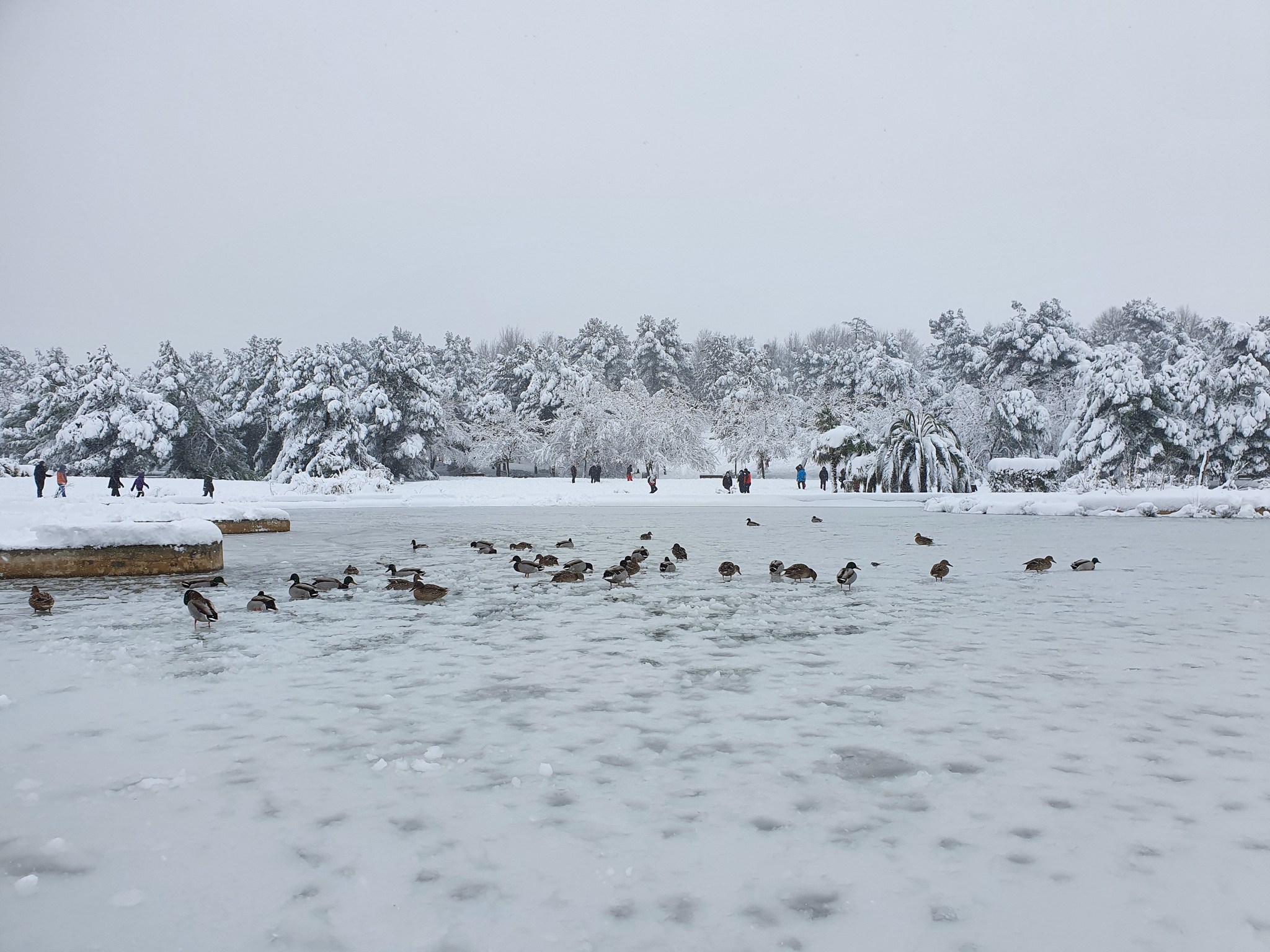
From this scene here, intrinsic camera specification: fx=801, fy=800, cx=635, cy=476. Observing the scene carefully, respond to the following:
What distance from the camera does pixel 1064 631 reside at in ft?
22.5

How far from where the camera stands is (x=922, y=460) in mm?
35625

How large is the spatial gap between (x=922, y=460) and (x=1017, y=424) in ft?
56.9

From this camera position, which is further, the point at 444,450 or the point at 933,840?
the point at 444,450

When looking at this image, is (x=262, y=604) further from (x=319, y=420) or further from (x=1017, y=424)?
(x=1017, y=424)

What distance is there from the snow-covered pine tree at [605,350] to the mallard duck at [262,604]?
254ft

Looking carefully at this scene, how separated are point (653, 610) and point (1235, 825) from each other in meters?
5.29

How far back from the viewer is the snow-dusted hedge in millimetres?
37344

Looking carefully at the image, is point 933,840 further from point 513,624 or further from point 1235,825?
point 513,624

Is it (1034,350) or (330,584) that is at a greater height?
(1034,350)

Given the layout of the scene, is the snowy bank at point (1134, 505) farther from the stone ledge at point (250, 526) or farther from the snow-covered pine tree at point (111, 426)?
the snow-covered pine tree at point (111, 426)

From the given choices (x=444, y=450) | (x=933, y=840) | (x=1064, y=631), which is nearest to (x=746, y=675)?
(x=933, y=840)

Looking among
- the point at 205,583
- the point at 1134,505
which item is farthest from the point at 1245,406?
the point at 205,583

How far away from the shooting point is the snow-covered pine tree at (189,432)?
5269 cm

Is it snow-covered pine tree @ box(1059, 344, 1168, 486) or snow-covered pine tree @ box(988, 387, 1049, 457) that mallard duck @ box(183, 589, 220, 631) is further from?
snow-covered pine tree @ box(988, 387, 1049, 457)
